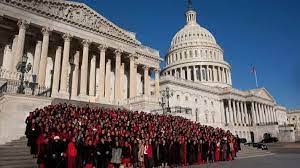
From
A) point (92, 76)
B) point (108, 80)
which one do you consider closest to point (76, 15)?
point (92, 76)

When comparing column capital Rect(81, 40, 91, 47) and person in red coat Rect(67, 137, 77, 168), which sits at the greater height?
column capital Rect(81, 40, 91, 47)

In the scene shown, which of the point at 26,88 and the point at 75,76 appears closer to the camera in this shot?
the point at 26,88

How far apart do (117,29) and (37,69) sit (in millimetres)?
13132

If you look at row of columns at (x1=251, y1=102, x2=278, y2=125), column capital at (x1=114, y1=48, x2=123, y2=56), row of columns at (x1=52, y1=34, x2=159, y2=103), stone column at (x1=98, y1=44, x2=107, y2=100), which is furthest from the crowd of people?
row of columns at (x1=251, y1=102, x2=278, y2=125)

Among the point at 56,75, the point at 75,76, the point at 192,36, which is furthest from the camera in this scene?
the point at 192,36

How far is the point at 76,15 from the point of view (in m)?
34.5

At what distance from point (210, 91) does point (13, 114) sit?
2438 inches

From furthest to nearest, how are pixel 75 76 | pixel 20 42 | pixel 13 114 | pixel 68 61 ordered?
pixel 75 76 → pixel 68 61 → pixel 20 42 → pixel 13 114

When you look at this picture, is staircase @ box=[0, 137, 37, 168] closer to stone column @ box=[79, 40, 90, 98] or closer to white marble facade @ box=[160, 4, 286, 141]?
stone column @ box=[79, 40, 90, 98]

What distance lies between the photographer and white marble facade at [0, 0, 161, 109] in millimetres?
29130

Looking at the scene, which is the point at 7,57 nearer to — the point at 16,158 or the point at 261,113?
the point at 16,158

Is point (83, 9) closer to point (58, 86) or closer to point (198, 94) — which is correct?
point (58, 86)

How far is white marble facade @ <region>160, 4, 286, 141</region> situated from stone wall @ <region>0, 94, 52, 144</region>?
4184 cm

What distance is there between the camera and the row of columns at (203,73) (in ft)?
308
